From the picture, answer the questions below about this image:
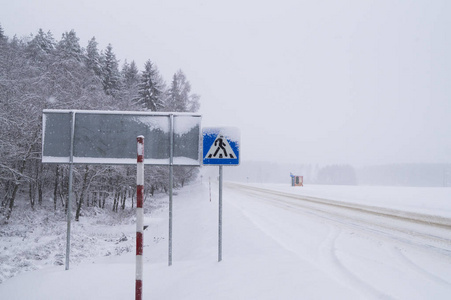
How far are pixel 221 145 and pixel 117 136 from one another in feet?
8.34

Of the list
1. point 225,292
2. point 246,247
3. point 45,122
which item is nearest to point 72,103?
point 45,122

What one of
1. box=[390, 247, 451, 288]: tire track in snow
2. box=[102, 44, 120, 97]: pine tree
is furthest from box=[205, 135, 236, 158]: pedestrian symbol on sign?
box=[102, 44, 120, 97]: pine tree

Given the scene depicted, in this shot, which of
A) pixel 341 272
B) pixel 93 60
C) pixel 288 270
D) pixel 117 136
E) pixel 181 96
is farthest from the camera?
pixel 181 96

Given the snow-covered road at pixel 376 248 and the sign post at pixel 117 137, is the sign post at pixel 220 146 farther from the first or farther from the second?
the snow-covered road at pixel 376 248

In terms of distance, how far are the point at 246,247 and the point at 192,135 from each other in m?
3.08

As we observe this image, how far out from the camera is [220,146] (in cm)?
533

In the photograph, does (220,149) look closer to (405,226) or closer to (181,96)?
(405,226)

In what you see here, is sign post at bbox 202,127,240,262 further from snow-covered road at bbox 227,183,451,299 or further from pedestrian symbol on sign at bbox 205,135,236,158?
snow-covered road at bbox 227,183,451,299

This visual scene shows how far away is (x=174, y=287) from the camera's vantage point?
4.46 metres

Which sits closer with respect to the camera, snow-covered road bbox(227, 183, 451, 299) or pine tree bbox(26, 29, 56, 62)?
→ snow-covered road bbox(227, 183, 451, 299)

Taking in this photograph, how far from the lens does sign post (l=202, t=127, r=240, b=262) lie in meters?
5.28

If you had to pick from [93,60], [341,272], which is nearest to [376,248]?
[341,272]

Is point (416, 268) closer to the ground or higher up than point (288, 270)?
closer to the ground

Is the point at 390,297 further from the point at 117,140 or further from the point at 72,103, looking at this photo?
the point at 72,103
